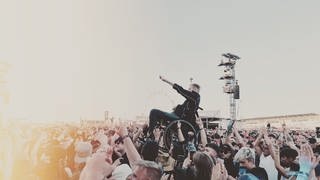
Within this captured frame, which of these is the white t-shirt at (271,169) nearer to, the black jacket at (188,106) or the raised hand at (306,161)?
the black jacket at (188,106)

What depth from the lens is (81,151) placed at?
5992 mm

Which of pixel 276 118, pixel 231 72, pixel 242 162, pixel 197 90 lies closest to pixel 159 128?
pixel 197 90

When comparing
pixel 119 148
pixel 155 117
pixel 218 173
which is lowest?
pixel 218 173

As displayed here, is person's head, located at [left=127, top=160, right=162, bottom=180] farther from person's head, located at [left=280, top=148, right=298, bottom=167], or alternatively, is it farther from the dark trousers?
the dark trousers

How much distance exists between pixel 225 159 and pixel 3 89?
12.6ft

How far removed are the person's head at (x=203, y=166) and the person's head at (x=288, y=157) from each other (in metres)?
2.17

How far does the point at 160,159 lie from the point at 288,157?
2.23 meters

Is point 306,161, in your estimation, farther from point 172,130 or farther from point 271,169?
point 172,130

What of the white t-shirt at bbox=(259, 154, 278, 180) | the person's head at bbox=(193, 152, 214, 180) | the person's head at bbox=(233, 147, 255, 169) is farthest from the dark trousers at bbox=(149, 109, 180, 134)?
the person's head at bbox=(193, 152, 214, 180)

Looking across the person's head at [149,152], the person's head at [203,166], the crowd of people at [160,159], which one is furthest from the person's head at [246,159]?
the person's head at [149,152]

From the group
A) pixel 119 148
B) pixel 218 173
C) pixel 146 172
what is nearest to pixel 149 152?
pixel 218 173

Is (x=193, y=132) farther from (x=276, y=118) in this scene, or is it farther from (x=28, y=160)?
(x=276, y=118)

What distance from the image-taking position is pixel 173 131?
717cm

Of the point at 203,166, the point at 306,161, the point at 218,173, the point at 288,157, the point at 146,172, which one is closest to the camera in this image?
the point at 146,172
